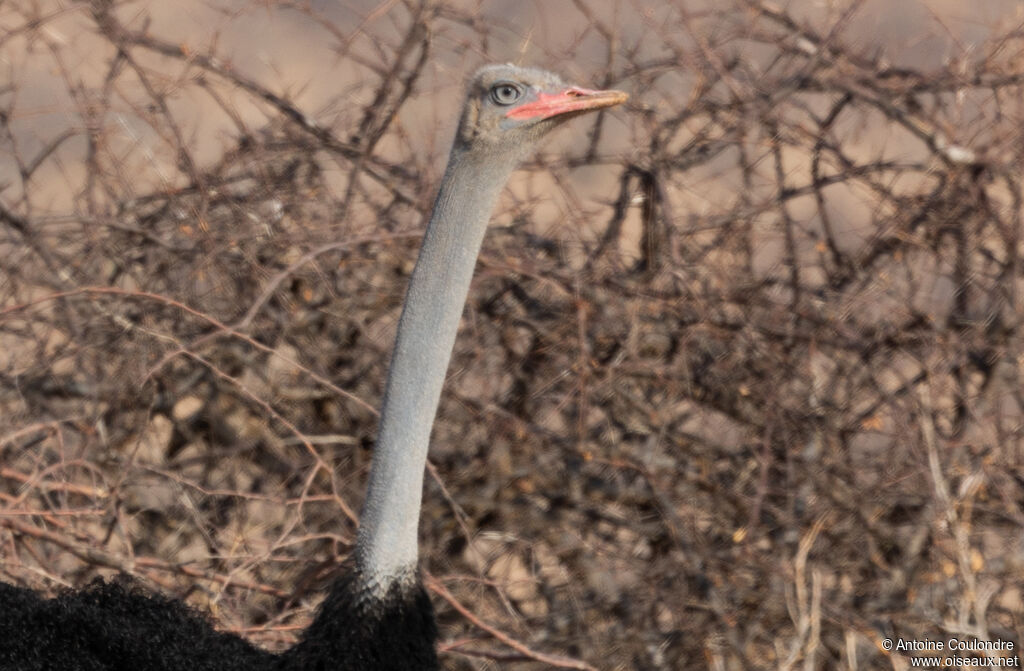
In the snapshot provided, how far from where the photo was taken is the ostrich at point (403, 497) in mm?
2898

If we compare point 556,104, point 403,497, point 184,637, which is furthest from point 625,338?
point 184,637

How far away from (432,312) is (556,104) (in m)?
0.49

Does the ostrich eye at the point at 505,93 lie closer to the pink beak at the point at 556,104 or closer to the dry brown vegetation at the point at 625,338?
the pink beak at the point at 556,104

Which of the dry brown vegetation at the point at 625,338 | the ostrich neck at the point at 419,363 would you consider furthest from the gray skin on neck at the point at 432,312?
the dry brown vegetation at the point at 625,338

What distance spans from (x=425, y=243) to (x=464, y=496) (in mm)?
1613

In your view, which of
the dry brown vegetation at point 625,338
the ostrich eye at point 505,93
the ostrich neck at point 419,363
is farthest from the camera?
the dry brown vegetation at point 625,338

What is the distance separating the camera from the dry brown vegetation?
411cm

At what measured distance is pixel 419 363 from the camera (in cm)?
292

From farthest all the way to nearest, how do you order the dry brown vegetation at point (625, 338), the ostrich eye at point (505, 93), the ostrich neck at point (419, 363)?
the dry brown vegetation at point (625, 338), the ostrich eye at point (505, 93), the ostrich neck at point (419, 363)

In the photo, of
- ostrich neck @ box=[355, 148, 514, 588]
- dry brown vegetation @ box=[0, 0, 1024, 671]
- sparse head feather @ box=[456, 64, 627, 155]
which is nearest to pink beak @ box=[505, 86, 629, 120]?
sparse head feather @ box=[456, 64, 627, 155]

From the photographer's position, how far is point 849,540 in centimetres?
421

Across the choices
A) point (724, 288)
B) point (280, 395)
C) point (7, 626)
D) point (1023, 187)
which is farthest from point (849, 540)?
point (7, 626)

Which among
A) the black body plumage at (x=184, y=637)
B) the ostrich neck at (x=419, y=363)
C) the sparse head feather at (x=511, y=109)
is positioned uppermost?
the sparse head feather at (x=511, y=109)

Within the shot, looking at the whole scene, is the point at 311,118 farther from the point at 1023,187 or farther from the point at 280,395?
the point at 1023,187
